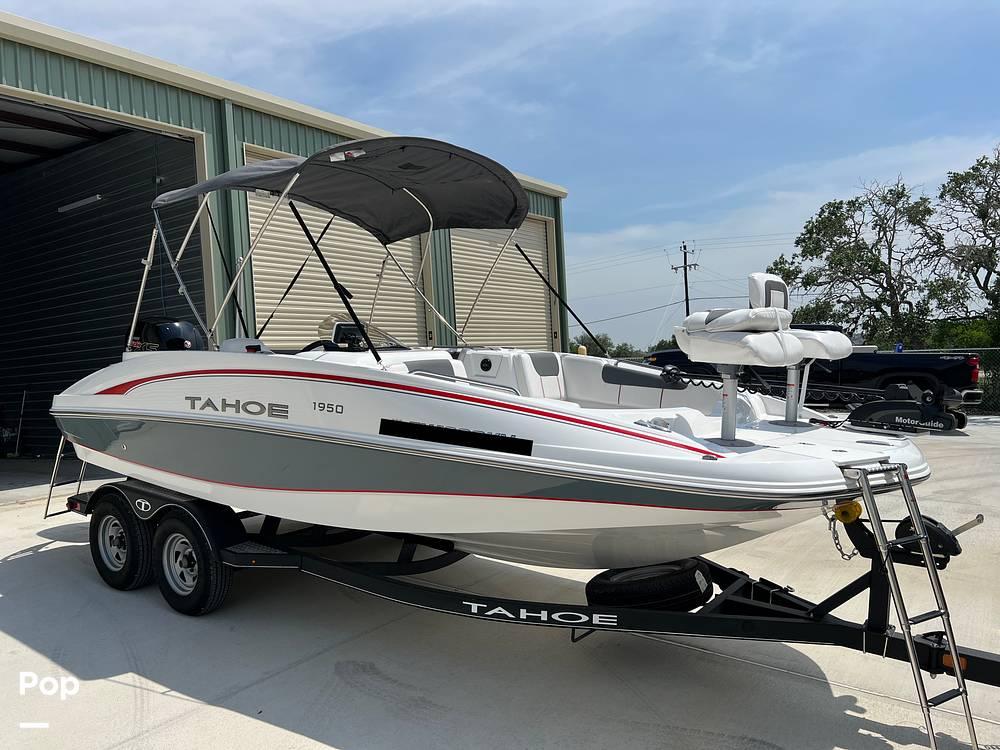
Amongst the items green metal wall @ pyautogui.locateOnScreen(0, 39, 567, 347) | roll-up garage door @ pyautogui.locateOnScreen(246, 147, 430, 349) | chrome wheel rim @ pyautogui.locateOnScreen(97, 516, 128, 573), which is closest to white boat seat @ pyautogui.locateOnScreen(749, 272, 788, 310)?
chrome wheel rim @ pyautogui.locateOnScreen(97, 516, 128, 573)

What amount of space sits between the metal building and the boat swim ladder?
466cm

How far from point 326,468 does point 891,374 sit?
1185 cm

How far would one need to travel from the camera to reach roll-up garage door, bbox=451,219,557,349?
12.5 meters

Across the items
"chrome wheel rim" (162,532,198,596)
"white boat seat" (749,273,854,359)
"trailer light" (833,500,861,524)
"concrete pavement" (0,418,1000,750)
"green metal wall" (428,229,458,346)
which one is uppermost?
"green metal wall" (428,229,458,346)

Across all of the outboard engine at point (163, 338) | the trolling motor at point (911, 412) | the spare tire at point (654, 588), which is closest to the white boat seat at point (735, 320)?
the spare tire at point (654, 588)

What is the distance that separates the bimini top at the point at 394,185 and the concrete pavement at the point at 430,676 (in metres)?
2.40

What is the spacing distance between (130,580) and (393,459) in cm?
239

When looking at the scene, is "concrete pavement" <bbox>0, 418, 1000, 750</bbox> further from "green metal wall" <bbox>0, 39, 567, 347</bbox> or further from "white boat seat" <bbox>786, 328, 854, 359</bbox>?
"green metal wall" <bbox>0, 39, 567, 347</bbox>

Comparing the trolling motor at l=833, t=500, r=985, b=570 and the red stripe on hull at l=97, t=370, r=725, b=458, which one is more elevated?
the red stripe on hull at l=97, t=370, r=725, b=458

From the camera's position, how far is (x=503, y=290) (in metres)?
13.8

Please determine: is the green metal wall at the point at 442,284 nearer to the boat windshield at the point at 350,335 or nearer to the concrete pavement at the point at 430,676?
the boat windshield at the point at 350,335

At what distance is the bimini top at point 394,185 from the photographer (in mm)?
4117

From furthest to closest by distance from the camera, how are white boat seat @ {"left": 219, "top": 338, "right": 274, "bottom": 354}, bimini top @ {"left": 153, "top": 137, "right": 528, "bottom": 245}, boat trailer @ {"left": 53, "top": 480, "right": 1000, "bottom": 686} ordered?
white boat seat @ {"left": 219, "top": 338, "right": 274, "bottom": 354} < bimini top @ {"left": 153, "top": 137, "right": 528, "bottom": 245} < boat trailer @ {"left": 53, "top": 480, "right": 1000, "bottom": 686}

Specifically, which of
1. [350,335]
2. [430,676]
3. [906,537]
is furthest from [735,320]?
[350,335]
